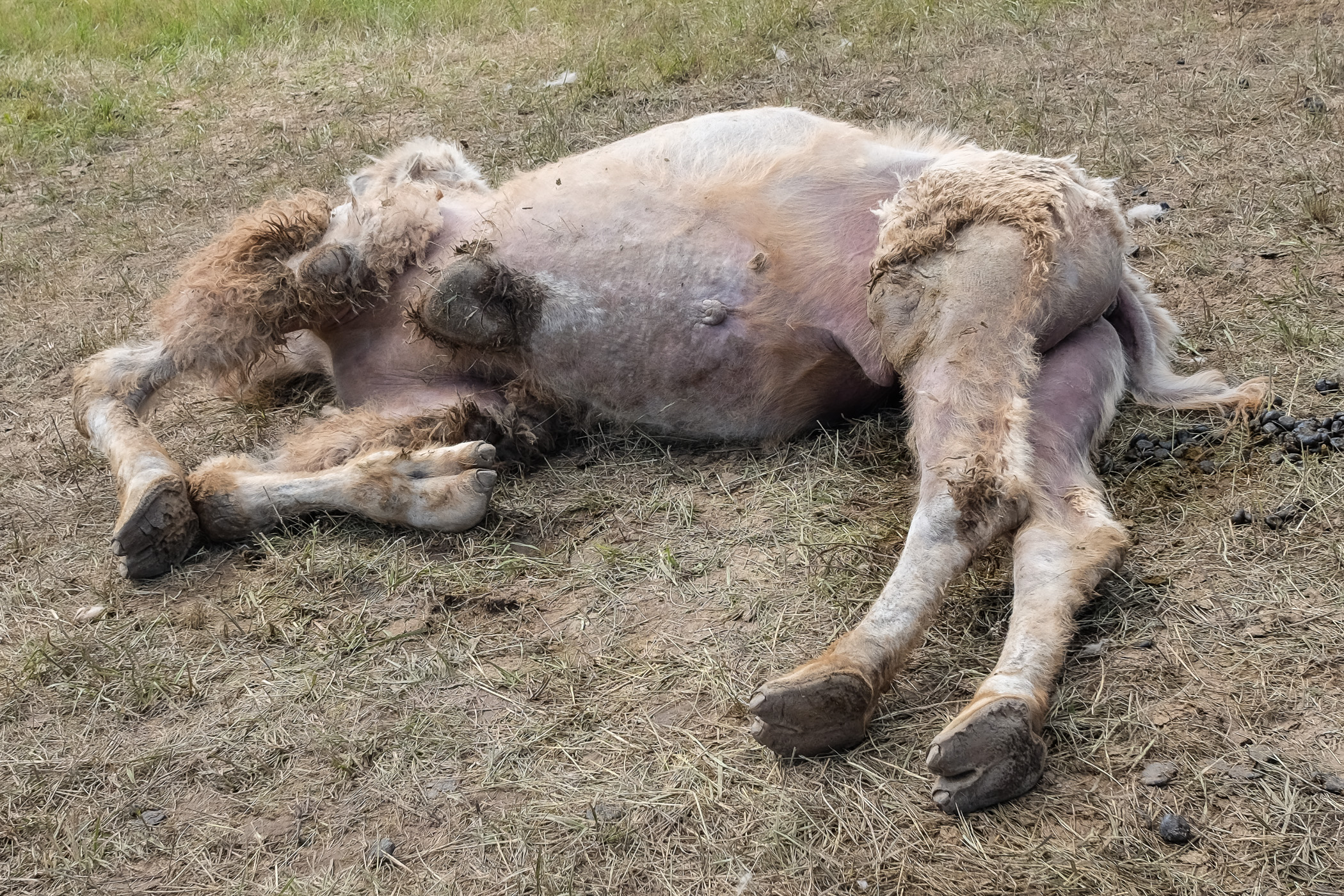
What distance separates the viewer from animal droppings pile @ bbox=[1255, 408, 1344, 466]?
9.68ft

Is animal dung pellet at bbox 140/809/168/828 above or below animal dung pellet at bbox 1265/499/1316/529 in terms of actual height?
below

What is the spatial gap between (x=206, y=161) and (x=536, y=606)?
4.81 m

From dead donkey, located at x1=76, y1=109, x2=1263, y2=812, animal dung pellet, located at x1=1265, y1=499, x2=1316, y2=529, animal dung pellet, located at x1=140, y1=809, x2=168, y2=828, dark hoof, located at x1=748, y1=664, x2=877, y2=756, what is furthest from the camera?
animal dung pellet, located at x1=1265, y1=499, x2=1316, y2=529

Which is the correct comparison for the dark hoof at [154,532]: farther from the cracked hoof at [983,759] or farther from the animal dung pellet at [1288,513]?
the animal dung pellet at [1288,513]

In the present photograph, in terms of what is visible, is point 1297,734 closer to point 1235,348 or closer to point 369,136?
point 1235,348

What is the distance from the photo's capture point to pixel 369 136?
650cm

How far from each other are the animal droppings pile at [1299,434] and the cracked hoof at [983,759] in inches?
53.2

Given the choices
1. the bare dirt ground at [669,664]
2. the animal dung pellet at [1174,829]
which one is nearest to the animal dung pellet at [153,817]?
the bare dirt ground at [669,664]

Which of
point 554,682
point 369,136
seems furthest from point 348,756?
point 369,136

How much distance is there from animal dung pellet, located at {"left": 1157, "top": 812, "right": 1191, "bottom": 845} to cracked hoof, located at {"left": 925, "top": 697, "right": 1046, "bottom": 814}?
24 cm

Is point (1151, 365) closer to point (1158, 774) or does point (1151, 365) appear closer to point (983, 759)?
point (1158, 774)

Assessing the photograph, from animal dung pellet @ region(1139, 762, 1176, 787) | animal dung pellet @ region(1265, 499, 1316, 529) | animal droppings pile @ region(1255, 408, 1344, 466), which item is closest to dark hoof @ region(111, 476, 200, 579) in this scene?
animal dung pellet @ region(1139, 762, 1176, 787)

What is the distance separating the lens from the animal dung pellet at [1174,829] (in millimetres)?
1980

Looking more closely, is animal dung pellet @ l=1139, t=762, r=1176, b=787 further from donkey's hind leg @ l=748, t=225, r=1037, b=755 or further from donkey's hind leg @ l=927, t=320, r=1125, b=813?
donkey's hind leg @ l=748, t=225, r=1037, b=755
